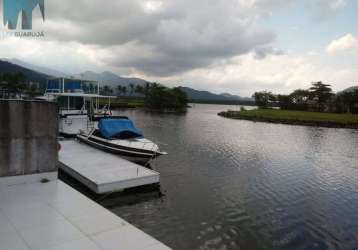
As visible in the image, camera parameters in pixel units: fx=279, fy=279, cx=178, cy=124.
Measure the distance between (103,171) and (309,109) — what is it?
101m

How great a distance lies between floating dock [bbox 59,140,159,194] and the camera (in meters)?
12.6

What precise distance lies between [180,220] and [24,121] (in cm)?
686

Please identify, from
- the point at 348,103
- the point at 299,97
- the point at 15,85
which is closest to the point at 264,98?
the point at 299,97

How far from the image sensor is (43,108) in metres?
10.2

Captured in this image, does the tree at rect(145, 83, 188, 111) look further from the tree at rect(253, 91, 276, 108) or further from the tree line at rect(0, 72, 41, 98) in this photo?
the tree line at rect(0, 72, 41, 98)

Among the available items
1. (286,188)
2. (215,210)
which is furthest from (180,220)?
(286,188)

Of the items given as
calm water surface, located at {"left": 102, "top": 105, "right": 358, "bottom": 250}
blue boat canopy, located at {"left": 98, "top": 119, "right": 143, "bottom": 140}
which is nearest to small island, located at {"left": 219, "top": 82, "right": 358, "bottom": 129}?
calm water surface, located at {"left": 102, "top": 105, "right": 358, "bottom": 250}

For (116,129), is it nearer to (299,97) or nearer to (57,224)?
(57,224)

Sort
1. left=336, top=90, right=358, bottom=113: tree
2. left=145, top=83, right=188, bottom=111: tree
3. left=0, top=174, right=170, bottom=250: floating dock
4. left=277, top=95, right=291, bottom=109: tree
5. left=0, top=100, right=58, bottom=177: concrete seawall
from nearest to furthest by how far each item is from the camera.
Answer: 1. left=0, top=174, right=170, bottom=250: floating dock
2. left=0, top=100, right=58, bottom=177: concrete seawall
3. left=336, top=90, right=358, bottom=113: tree
4. left=145, top=83, right=188, bottom=111: tree
5. left=277, top=95, right=291, bottom=109: tree

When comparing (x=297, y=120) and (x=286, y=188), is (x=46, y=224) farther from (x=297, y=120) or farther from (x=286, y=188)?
(x=297, y=120)

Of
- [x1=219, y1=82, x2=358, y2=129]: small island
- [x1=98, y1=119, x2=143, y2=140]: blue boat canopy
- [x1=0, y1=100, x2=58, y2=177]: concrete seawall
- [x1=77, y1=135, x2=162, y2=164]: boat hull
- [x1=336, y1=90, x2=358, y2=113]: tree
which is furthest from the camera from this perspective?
[x1=336, y1=90, x2=358, y2=113]: tree

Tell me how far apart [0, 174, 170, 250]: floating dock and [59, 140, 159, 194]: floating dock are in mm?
2950

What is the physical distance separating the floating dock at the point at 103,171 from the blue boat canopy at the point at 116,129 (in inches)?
61.6

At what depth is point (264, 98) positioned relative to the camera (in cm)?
11744
